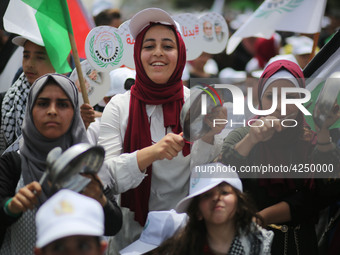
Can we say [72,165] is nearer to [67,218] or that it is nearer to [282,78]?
[67,218]

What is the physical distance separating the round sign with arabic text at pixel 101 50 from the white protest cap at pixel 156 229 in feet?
4.40

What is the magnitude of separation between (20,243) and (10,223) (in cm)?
17

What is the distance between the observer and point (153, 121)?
3.85 metres

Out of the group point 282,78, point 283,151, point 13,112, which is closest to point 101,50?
point 13,112

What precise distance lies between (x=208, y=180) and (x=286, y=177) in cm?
64

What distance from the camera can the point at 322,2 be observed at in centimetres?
546

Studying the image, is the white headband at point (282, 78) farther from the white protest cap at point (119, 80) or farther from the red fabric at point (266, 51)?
the red fabric at point (266, 51)

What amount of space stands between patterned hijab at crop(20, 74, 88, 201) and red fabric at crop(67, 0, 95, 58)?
5.37 ft

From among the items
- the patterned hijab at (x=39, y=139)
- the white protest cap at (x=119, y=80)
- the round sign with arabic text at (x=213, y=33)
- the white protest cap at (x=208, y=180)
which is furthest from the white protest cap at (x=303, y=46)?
the patterned hijab at (x=39, y=139)

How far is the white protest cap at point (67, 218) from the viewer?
2598mm

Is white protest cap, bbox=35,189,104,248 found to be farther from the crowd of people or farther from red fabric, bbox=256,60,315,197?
red fabric, bbox=256,60,315,197

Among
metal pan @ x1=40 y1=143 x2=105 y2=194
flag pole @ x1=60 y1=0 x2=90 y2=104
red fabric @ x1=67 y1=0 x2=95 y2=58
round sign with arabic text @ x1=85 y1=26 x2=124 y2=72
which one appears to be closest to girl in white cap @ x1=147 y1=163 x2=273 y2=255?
metal pan @ x1=40 y1=143 x2=105 y2=194

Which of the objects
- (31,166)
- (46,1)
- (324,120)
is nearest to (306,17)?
(324,120)

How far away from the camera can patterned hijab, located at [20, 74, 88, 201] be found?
10.9ft
